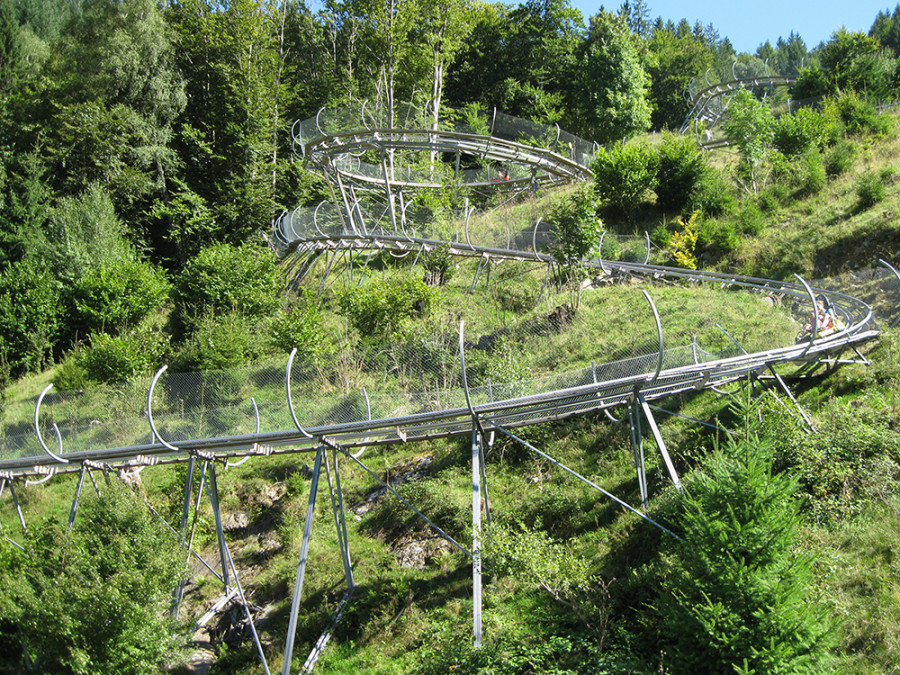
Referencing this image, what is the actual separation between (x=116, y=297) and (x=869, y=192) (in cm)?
2086

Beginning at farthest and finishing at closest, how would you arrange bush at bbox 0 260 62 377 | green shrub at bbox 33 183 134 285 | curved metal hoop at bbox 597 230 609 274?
green shrub at bbox 33 183 134 285, bush at bbox 0 260 62 377, curved metal hoop at bbox 597 230 609 274

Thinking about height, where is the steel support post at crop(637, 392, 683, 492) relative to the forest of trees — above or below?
below

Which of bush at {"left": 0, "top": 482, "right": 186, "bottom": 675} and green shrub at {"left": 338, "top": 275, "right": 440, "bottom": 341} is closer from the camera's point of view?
bush at {"left": 0, "top": 482, "right": 186, "bottom": 675}

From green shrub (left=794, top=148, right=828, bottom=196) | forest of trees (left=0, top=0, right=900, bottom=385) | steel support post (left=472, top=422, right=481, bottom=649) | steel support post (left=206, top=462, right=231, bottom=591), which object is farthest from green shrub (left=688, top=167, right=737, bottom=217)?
steel support post (left=206, top=462, right=231, bottom=591)

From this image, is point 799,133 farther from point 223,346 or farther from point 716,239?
point 223,346

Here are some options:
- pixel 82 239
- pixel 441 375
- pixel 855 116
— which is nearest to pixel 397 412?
pixel 441 375

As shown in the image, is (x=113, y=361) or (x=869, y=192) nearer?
(x=113, y=361)

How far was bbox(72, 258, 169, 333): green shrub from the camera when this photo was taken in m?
22.7

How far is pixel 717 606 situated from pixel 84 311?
20.3 metres

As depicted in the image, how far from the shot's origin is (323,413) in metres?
11.3

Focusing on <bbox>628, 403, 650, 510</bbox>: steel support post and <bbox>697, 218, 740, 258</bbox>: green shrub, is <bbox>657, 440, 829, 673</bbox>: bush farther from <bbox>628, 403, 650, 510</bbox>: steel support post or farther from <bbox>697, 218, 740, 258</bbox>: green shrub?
<bbox>697, 218, 740, 258</bbox>: green shrub

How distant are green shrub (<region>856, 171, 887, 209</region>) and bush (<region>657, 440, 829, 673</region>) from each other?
12939 mm

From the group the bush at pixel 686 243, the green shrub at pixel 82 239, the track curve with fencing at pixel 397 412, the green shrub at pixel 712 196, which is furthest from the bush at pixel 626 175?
the green shrub at pixel 82 239

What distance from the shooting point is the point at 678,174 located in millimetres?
22359
